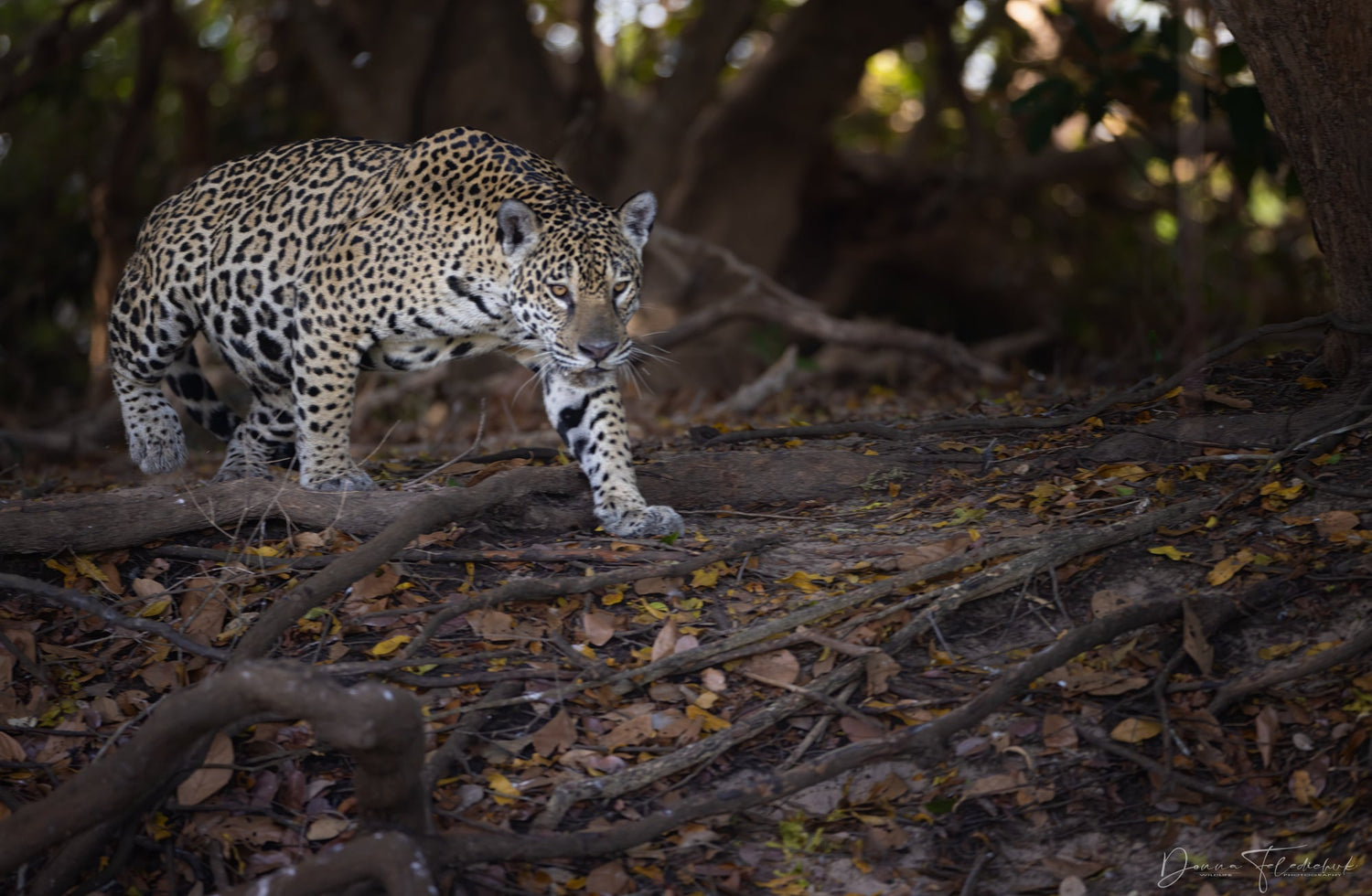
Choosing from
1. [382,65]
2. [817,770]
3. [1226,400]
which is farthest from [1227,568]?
[382,65]

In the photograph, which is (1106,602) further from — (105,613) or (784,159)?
(784,159)

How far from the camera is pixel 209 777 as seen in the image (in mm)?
4035

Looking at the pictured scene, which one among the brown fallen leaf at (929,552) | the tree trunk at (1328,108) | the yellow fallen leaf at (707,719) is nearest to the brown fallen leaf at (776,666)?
the yellow fallen leaf at (707,719)

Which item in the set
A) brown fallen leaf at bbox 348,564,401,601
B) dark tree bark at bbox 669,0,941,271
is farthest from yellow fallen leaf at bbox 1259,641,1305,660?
dark tree bark at bbox 669,0,941,271

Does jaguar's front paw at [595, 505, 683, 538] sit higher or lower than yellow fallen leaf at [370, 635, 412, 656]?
higher

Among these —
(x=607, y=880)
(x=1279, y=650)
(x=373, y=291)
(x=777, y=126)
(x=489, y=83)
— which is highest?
(x=489, y=83)

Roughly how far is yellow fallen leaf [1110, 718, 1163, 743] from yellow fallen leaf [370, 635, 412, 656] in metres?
2.51

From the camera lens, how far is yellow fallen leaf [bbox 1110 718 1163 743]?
13.4 ft

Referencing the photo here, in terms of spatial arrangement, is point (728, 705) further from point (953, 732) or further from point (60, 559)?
point (60, 559)

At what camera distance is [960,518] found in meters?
5.29

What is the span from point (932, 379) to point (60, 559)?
7374 mm

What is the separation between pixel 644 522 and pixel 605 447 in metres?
0.43

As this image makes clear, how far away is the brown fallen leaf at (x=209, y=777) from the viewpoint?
4.00 meters

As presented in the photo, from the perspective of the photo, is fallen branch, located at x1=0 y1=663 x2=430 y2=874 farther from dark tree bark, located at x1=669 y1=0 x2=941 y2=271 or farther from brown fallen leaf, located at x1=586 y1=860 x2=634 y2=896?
dark tree bark, located at x1=669 y1=0 x2=941 y2=271
